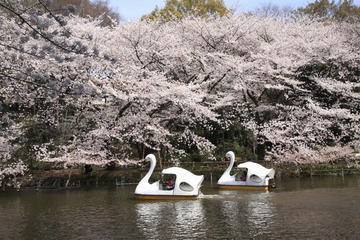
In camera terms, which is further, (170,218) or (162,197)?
(162,197)

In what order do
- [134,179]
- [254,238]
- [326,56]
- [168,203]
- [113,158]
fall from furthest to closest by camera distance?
[326,56], [134,179], [113,158], [168,203], [254,238]

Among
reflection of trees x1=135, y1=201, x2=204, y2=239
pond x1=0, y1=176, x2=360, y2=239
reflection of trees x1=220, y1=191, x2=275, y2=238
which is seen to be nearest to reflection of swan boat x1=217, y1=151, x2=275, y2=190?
pond x1=0, y1=176, x2=360, y2=239

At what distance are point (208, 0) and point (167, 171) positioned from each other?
21304 millimetres

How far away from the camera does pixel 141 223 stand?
884 centimetres

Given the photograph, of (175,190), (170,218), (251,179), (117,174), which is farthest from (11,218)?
(251,179)

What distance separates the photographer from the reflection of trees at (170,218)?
7.88 meters

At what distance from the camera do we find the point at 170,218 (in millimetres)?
9398

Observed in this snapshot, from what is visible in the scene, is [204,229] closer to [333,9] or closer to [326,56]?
[326,56]

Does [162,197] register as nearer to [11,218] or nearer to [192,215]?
[192,215]

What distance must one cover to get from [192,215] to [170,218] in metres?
0.63

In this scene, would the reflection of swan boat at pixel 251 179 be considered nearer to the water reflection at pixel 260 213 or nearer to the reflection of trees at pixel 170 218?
the water reflection at pixel 260 213

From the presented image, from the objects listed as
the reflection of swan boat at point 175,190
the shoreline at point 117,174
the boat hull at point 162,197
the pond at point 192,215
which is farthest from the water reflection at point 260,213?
the shoreline at point 117,174

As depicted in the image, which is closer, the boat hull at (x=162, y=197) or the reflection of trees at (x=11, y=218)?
the reflection of trees at (x=11, y=218)

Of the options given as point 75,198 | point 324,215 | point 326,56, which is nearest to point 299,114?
point 326,56
